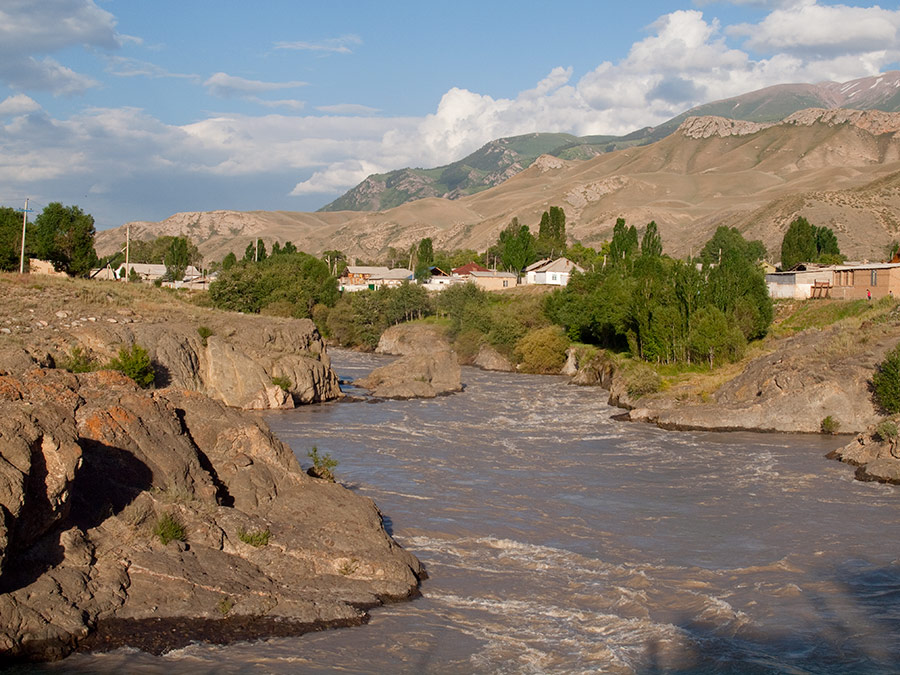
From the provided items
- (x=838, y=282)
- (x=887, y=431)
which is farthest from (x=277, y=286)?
(x=887, y=431)

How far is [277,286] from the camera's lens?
94.1 metres

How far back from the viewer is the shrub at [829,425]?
36.8 m

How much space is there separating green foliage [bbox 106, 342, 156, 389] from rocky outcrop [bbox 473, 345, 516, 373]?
40220 millimetres

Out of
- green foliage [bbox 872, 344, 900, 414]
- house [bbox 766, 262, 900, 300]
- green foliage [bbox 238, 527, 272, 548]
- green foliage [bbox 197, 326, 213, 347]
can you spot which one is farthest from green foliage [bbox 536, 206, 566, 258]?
green foliage [bbox 238, 527, 272, 548]

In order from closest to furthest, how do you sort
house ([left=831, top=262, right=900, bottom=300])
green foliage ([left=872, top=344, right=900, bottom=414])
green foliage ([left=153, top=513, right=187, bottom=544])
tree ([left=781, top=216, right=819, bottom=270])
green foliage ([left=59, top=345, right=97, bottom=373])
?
1. green foliage ([left=153, top=513, right=187, bottom=544])
2. green foliage ([left=59, top=345, right=97, bottom=373])
3. green foliage ([left=872, top=344, right=900, bottom=414])
4. house ([left=831, top=262, right=900, bottom=300])
5. tree ([left=781, top=216, right=819, bottom=270])

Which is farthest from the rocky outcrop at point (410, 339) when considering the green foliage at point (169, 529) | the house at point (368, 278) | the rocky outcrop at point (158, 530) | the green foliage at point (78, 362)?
the green foliage at point (169, 529)

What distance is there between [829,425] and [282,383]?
25.3 m

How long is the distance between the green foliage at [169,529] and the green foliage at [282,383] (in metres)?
29.1

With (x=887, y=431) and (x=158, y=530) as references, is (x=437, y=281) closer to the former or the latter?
(x=887, y=431)

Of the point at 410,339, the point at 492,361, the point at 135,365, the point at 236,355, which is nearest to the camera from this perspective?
the point at 135,365

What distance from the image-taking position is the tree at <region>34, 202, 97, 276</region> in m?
68.2

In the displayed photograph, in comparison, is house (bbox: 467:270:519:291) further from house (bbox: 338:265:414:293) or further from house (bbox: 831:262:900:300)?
house (bbox: 831:262:900:300)

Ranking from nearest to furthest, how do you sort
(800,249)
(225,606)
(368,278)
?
(225,606) → (800,249) → (368,278)

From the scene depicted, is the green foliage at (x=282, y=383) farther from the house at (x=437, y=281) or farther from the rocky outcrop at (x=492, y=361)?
the house at (x=437, y=281)
